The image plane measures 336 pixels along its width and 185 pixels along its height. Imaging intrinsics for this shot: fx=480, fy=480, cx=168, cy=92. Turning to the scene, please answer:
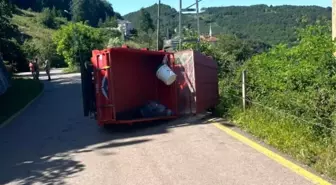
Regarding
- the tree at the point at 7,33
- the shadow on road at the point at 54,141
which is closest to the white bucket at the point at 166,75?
the shadow on road at the point at 54,141

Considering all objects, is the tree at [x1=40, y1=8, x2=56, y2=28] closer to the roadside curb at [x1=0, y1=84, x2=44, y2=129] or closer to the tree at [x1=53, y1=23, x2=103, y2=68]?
the tree at [x1=53, y1=23, x2=103, y2=68]

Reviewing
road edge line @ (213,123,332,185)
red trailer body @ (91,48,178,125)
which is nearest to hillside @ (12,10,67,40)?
red trailer body @ (91,48,178,125)

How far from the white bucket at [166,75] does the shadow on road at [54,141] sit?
39.3 inches

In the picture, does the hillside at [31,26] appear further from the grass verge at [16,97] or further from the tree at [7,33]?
the grass verge at [16,97]

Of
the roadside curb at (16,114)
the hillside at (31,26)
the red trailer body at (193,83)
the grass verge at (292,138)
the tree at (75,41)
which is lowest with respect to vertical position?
the roadside curb at (16,114)

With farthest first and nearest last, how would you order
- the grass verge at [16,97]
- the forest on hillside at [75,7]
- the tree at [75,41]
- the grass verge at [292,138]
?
the forest on hillside at [75,7] → the tree at [75,41] → the grass verge at [16,97] → the grass verge at [292,138]

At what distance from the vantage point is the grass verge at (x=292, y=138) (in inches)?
265

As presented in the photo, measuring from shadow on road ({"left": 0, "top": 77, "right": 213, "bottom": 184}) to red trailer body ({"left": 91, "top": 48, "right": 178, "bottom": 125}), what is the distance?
1.56 feet

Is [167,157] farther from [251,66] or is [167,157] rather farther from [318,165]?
[251,66]

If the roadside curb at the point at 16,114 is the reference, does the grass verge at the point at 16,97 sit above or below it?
above

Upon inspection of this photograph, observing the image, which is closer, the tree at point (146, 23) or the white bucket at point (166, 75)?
the white bucket at point (166, 75)

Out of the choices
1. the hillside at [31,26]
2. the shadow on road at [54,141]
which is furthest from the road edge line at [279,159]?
the hillside at [31,26]

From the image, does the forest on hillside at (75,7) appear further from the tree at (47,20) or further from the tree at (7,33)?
the tree at (7,33)

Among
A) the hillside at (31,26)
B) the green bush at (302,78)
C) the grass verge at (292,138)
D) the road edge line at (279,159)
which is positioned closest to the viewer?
the road edge line at (279,159)
